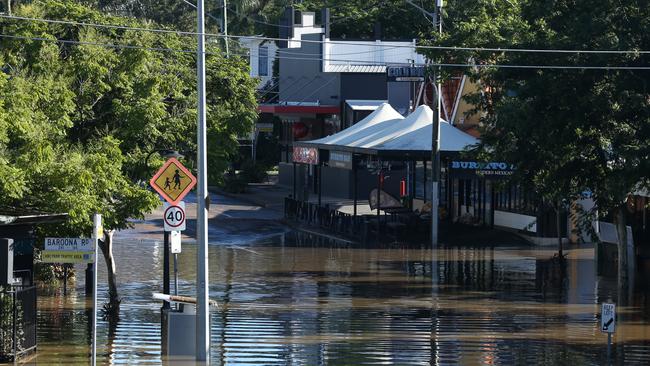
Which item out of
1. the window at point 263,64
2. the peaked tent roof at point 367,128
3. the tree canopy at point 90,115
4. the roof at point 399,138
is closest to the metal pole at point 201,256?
the tree canopy at point 90,115

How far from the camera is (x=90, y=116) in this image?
25.0 m

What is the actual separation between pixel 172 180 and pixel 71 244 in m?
2.47

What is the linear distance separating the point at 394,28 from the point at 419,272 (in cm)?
4752

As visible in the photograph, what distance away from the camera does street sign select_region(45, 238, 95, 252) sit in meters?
17.3

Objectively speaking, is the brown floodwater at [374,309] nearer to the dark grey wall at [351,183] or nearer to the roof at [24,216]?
the roof at [24,216]

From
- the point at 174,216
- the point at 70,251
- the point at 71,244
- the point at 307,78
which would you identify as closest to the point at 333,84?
the point at 307,78

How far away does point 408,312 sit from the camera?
1019 inches

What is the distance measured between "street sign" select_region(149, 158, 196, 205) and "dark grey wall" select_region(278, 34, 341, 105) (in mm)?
42224

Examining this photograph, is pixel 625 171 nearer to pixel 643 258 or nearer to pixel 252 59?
pixel 643 258

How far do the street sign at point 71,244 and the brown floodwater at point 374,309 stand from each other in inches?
101

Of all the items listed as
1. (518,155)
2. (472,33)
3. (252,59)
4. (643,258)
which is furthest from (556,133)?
(252,59)

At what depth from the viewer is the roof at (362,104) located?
60.7m

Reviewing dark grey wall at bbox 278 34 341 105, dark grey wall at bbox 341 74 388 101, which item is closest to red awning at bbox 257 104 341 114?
dark grey wall at bbox 278 34 341 105

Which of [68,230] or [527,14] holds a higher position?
[527,14]
